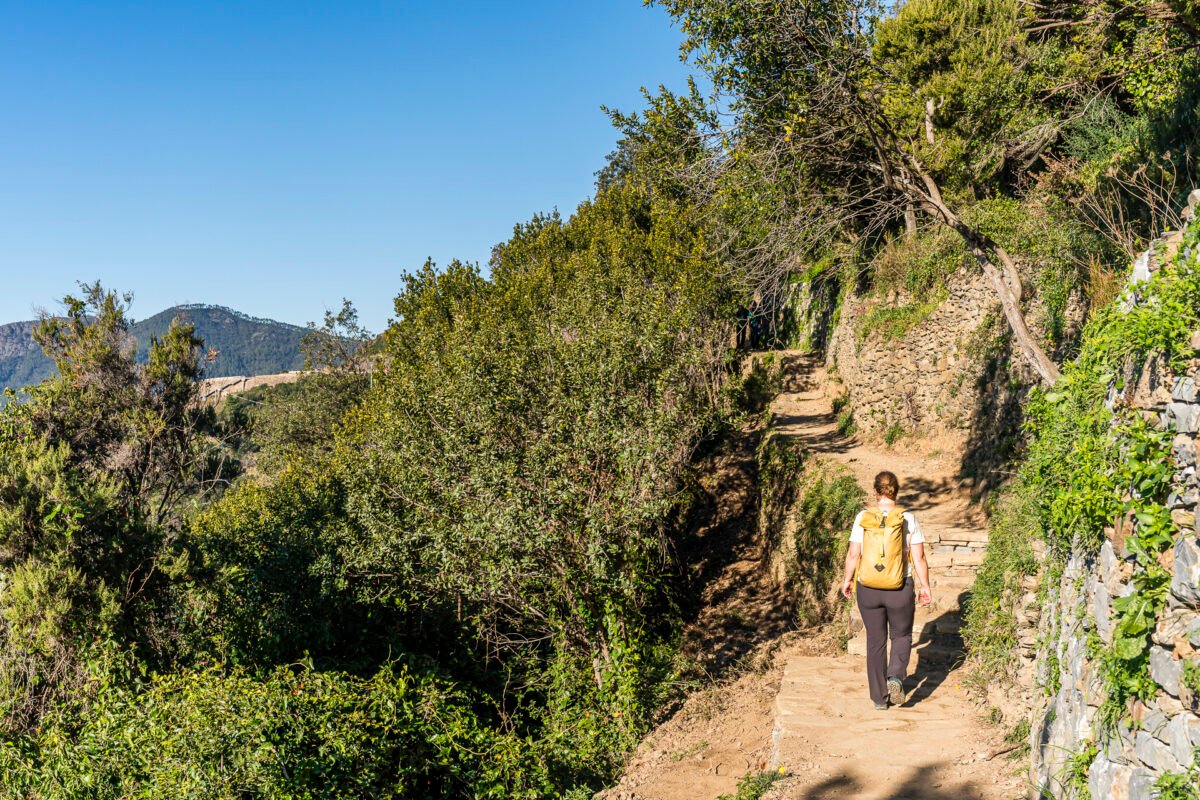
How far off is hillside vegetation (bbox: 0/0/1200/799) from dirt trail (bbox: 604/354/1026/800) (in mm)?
863

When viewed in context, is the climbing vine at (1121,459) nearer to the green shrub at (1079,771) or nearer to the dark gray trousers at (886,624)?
the green shrub at (1079,771)

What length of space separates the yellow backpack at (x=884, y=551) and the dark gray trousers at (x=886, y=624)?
0.08 m

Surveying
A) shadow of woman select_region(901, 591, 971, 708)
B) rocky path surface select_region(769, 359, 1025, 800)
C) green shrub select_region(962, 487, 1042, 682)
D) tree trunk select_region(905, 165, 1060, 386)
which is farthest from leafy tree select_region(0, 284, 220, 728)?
tree trunk select_region(905, 165, 1060, 386)

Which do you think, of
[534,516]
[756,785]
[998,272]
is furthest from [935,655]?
[534,516]

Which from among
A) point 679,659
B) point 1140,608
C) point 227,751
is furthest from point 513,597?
point 1140,608

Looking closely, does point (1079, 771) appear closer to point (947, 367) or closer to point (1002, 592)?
point (1002, 592)

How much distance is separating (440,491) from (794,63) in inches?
270

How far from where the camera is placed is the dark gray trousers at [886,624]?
5.70m

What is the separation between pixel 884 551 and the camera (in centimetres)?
566

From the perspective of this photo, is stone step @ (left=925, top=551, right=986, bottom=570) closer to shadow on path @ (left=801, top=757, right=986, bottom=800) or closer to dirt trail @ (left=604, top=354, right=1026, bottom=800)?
dirt trail @ (left=604, top=354, right=1026, bottom=800)

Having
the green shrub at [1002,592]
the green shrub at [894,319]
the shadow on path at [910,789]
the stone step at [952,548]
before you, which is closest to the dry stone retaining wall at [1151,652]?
the shadow on path at [910,789]

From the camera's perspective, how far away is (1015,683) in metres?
5.76

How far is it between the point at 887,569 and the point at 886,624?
0.48 metres

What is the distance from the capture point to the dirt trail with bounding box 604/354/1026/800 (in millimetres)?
5105
